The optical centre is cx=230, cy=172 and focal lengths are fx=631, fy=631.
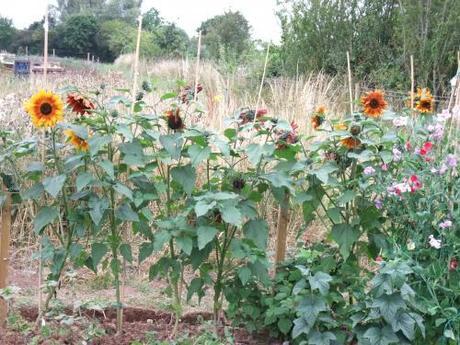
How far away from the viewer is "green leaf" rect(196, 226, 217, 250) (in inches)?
101

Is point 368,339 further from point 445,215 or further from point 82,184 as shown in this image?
point 82,184

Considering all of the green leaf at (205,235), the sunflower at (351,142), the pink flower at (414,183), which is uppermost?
the sunflower at (351,142)

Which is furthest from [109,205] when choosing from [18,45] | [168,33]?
[18,45]

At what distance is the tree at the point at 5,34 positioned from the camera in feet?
138

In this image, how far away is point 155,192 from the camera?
9.24 ft

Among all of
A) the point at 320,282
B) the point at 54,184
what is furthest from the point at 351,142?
the point at 54,184


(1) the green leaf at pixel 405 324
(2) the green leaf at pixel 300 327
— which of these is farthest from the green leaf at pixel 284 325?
(1) the green leaf at pixel 405 324

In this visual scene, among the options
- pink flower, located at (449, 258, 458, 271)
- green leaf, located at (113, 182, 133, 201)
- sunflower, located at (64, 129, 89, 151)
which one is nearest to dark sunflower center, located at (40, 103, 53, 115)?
sunflower, located at (64, 129, 89, 151)

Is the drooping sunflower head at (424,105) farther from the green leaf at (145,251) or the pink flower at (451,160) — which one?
the green leaf at (145,251)

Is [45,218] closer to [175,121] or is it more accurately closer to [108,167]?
[108,167]

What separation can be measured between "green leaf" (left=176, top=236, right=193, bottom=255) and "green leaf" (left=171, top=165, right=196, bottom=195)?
0.21 meters

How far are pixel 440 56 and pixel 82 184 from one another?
991 centimetres

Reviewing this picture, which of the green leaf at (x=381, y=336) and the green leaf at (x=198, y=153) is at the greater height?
the green leaf at (x=198, y=153)

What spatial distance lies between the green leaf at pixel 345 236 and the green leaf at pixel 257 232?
0.36 meters
